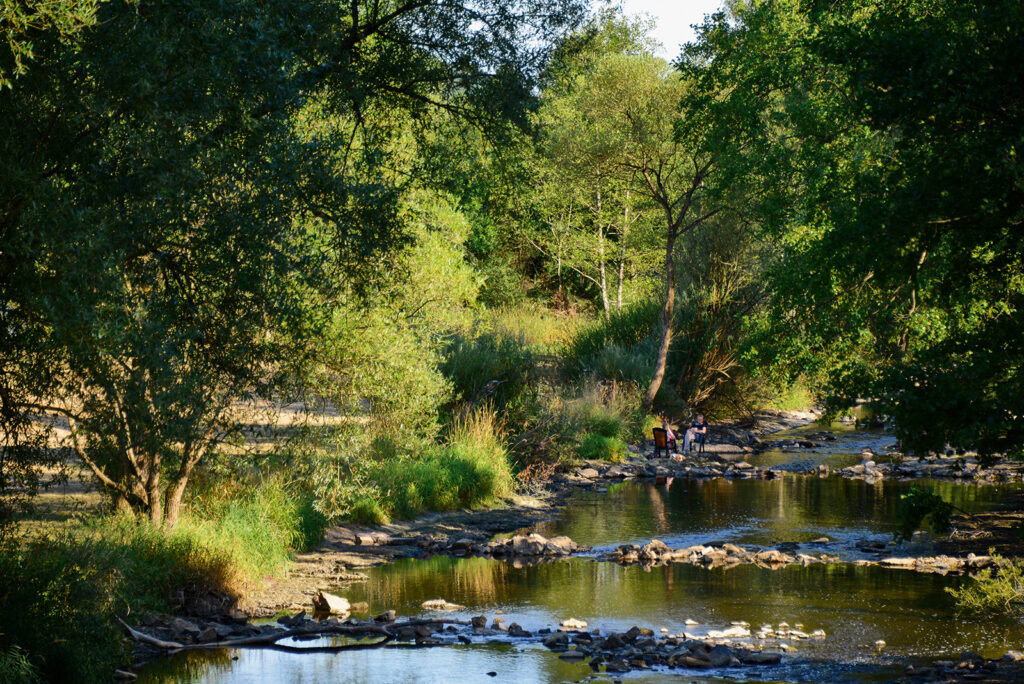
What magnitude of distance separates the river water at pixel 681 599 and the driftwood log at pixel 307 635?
20 centimetres

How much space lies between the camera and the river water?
10.8 metres

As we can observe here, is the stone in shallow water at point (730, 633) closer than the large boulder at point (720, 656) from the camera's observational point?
No

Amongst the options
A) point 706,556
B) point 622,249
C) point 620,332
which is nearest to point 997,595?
point 706,556

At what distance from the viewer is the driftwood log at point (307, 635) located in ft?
36.8

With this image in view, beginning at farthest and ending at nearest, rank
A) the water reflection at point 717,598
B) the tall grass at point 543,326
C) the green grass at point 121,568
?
the tall grass at point 543,326
the water reflection at point 717,598
the green grass at point 121,568

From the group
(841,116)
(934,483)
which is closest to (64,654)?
(841,116)

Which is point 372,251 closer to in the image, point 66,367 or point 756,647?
point 66,367

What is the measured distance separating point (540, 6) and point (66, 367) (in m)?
7.19

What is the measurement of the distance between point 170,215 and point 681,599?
9.31 metres

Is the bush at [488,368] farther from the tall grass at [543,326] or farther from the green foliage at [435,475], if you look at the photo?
the tall grass at [543,326]

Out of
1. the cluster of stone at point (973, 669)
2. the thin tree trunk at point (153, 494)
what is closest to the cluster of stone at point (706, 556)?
the cluster of stone at point (973, 669)

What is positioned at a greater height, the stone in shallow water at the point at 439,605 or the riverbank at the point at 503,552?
the riverbank at the point at 503,552

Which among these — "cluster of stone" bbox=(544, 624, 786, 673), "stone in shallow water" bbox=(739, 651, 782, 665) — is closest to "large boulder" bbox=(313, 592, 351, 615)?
"cluster of stone" bbox=(544, 624, 786, 673)

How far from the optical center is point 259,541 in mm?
14141
